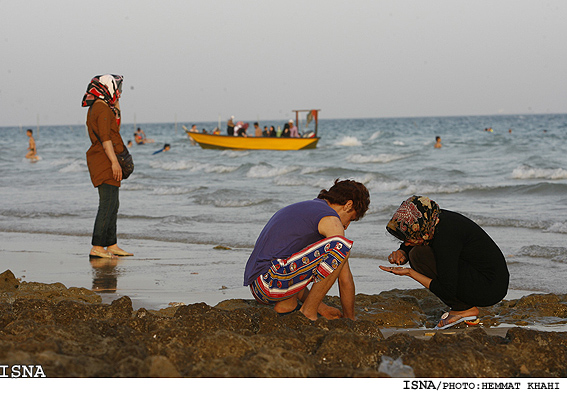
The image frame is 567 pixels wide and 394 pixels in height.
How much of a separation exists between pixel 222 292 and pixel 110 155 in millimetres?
1691


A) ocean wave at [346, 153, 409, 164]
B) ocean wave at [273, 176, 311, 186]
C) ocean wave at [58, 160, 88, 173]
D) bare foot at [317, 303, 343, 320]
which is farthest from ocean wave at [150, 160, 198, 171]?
bare foot at [317, 303, 343, 320]

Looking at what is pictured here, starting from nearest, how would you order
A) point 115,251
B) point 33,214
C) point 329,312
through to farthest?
point 329,312
point 115,251
point 33,214

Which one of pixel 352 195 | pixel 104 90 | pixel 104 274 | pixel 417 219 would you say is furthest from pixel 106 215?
pixel 417 219

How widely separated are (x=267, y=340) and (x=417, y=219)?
1.23m

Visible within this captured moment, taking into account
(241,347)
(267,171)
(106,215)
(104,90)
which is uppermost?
(104,90)

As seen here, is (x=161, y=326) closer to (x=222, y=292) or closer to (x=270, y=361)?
(x=270, y=361)

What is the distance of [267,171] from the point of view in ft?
60.1

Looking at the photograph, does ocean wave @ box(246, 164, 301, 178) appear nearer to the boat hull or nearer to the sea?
the sea

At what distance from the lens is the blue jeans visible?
18.1ft

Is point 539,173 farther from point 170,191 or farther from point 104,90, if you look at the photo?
point 104,90

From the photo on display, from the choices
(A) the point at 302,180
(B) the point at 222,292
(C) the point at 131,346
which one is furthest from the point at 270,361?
(A) the point at 302,180

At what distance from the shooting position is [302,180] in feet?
49.6

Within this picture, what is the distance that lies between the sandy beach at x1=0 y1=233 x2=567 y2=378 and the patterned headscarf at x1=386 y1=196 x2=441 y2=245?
56 centimetres

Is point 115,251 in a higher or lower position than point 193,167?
higher
